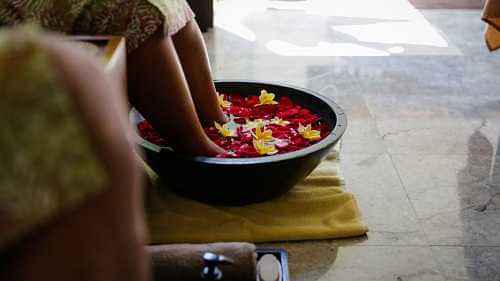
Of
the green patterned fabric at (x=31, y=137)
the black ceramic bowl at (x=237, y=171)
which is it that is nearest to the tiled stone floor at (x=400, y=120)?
the black ceramic bowl at (x=237, y=171)

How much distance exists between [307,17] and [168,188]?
5.65 feet

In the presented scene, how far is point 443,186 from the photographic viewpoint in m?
1.41

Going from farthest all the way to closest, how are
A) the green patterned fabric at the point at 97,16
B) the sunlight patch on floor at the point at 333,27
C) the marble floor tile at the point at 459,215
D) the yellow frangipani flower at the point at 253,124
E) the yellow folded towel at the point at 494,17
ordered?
the sunlight patch on floor at the point at 333,27 < the yellow folded towel at the point at 494,17 < the yellow frangipani flower at the point at 253,124 < the marble floor tile at the point at 459,215 < the green patterned fabric at the point at 97,16

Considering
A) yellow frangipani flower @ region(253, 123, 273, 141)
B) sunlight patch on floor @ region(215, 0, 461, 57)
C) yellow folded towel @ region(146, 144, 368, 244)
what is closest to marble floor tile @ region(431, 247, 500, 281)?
yellow folded towel @ region(146, 144, 368, 244)

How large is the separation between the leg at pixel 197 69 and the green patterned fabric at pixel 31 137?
0.80 m

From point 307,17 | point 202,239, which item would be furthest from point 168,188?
point 307,17

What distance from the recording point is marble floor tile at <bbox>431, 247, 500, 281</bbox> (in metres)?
1.11

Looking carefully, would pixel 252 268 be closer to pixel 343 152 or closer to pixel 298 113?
pixel 298 113

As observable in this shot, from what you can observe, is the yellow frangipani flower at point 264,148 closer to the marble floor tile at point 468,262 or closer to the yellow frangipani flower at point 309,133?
the yellow frangipani flower at point 309,133

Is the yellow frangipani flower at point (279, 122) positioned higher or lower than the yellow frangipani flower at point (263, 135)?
lower

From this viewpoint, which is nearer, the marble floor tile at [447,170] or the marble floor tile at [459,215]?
the marble floor tile at [459,215]

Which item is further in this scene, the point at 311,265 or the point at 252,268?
the point at 311,265

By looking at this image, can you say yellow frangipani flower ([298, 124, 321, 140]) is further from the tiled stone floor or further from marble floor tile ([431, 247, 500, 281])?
marble floor tile ([431, 247, 500, 281])

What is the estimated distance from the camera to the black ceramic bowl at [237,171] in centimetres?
114
